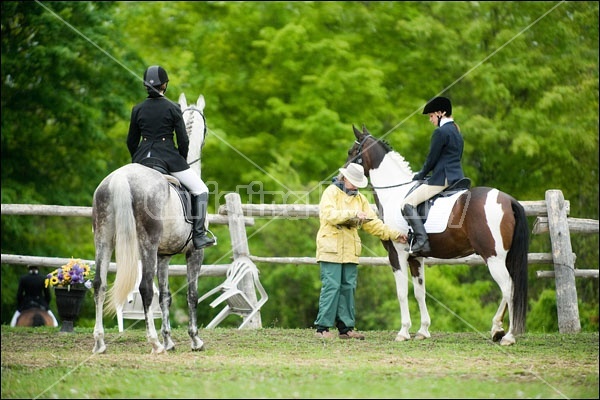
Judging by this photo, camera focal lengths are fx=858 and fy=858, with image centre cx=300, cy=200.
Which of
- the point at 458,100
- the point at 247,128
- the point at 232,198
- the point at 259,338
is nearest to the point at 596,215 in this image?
the point at 458,100

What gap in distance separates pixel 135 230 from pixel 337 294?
2841 millimetres

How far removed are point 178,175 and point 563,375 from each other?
14.7ft

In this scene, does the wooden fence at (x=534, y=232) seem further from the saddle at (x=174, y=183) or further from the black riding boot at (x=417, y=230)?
the saddle at (x=174, y=183)

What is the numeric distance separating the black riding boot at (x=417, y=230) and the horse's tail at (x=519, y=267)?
97 centimetres

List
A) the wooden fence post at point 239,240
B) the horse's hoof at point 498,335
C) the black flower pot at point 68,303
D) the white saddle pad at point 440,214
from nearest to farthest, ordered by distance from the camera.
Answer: the horse's hoof at point 498,335 → the white saddle pad at point 440,214 → the black flower pot at point 68,303 → the wooden fence post at point 239,240

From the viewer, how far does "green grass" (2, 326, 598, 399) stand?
6.59 m

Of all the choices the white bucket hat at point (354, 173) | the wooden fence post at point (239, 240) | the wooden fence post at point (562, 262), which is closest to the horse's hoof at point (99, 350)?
the white bucket hat at point (354, 173)

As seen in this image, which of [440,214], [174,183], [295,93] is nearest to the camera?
[174,183]

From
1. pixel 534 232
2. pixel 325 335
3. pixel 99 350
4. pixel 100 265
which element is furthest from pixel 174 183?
pixel 534 232

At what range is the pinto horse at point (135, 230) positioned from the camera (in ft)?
27.7

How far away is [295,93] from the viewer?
23.1 m

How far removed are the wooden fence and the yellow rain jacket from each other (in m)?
1.84

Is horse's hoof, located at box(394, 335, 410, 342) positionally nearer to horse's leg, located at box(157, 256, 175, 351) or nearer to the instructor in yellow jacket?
the instructor in yellow jacket

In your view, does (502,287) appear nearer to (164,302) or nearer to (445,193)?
(445,193)
